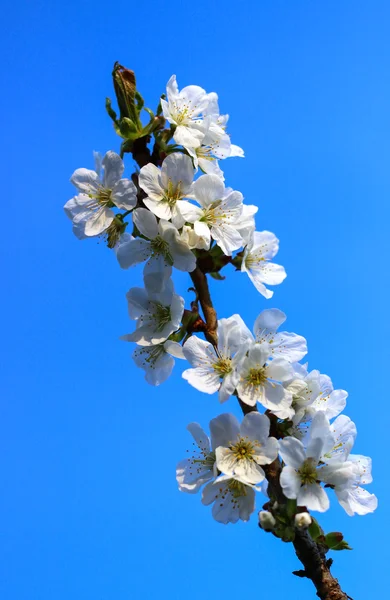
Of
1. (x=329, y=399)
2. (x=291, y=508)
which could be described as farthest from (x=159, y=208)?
(x=291, y=508)

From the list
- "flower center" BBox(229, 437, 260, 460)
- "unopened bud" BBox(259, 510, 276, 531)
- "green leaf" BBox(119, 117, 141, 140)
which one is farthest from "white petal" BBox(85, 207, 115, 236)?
"unopened bud" BBox(259, 510, 276, 531)

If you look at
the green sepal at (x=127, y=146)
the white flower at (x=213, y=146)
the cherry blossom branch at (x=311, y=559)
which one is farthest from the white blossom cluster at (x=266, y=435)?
the green sepal at (x=127, y=146)

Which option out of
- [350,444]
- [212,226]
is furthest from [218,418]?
[212,226]

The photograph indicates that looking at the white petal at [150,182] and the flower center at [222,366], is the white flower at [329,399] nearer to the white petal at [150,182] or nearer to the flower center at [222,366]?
the flower center at [222,366]

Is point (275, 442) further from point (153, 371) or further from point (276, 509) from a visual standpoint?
point (153, 371)

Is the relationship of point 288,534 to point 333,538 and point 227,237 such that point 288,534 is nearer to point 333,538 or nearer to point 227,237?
point 333,538

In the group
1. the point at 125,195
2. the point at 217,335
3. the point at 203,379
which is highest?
the point at 125,195
